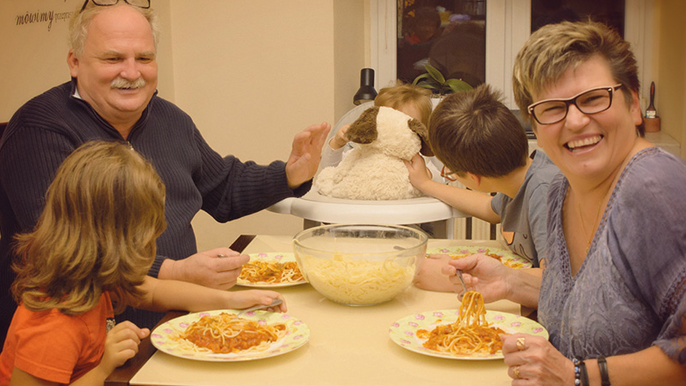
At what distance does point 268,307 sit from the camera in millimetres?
1289

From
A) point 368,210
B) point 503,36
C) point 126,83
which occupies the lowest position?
point 368,210

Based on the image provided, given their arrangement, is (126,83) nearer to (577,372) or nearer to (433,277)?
(433,277)

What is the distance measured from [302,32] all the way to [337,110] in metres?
0.43

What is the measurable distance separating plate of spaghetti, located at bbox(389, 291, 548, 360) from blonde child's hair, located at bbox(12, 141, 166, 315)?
0.51 m

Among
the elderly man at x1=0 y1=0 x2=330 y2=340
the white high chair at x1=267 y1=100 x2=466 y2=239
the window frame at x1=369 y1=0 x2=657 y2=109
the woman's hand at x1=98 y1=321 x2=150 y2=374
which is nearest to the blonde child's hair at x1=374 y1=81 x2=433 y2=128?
the white high chair at x1=267 y1=100 x2=466 y2=239

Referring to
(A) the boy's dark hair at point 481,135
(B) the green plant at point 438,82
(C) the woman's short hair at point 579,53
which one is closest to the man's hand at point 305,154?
(A) the boy's dark hair at point 481,135

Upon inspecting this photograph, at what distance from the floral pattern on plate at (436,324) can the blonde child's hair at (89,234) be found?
498 millimetres

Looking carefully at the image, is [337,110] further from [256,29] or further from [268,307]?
[268,307]

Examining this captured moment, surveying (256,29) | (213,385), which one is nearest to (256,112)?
(256,29)

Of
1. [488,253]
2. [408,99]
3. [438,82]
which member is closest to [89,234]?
[488,253]

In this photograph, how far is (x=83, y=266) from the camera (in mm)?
1173

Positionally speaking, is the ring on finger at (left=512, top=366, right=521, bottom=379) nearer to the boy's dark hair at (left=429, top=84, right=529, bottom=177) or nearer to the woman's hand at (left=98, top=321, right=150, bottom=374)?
the woman's hand at (left=98, top=321, right=150, bottom=374)

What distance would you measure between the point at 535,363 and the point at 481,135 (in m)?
0.77

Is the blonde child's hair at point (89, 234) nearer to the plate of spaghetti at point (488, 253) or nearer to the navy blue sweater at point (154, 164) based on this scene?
the navy blue sweater at point (154, 164)
